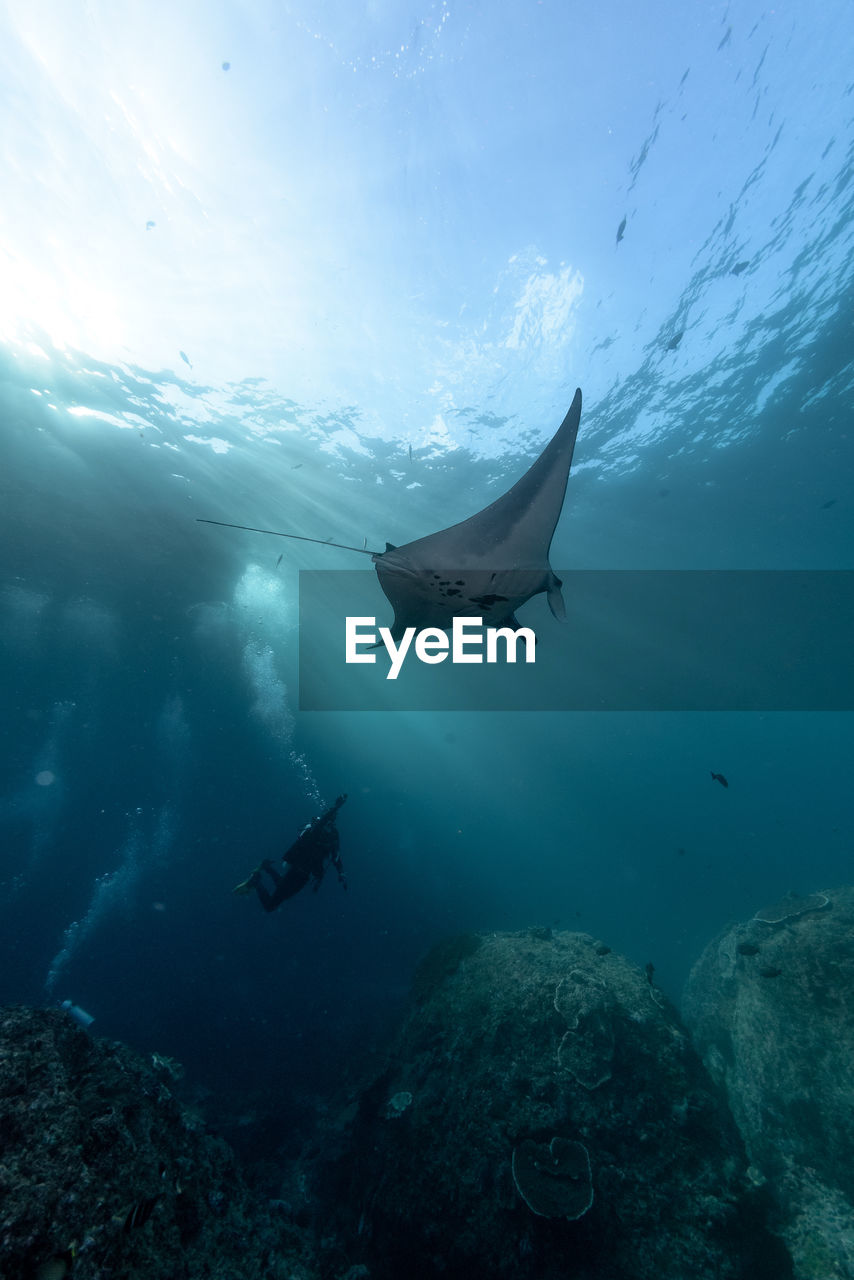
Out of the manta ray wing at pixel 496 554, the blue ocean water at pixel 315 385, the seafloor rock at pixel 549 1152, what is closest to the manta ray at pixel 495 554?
the manta ray wing at pixel 496 554

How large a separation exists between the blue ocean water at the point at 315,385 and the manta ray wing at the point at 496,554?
9.35m

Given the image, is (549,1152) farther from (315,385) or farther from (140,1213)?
(315,385)

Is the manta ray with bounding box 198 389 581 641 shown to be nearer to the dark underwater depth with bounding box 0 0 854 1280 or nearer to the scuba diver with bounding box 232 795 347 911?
the dark underwater depth with bounding box 0 0 854 1280

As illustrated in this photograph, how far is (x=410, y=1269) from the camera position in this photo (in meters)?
5.21

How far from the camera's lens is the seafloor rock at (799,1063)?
5699 mm

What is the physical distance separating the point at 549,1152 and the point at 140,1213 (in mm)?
5552

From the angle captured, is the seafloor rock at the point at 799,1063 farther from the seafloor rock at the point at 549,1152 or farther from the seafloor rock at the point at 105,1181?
the seafloor rock at the point at 105,1181

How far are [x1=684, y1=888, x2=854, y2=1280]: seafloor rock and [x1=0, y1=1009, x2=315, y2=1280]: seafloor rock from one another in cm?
645

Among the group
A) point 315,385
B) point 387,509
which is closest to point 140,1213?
point 315,385

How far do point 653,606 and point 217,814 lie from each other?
92.1ft

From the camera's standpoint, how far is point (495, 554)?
5.52m

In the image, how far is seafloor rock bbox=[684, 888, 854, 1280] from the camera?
5.70 meters

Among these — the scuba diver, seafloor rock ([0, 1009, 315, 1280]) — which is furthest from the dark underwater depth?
the scuba diver

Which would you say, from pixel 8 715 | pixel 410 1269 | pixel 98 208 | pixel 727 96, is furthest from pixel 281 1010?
pixel 727 96
